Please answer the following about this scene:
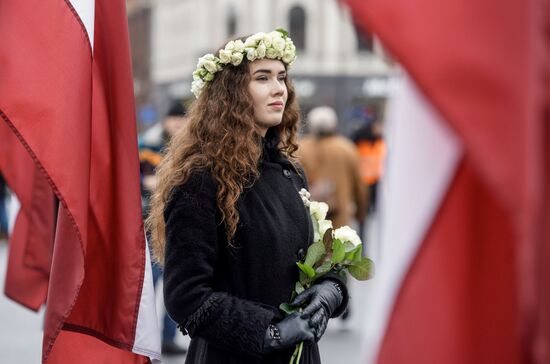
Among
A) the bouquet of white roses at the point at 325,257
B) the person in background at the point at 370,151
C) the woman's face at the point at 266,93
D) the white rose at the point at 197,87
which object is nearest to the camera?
the bouquet of white roses at the point at 325,257

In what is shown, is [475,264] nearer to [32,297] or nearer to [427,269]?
[427,269]

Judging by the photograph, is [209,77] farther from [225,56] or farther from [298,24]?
[298,24]

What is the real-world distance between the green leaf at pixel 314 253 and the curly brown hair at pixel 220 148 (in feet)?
1.06

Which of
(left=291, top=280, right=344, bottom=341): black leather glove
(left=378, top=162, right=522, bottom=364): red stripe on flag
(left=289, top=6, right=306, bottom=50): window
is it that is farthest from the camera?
(left=289, top=6, right=306, bottom=50): window

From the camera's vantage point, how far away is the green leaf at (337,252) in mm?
4113

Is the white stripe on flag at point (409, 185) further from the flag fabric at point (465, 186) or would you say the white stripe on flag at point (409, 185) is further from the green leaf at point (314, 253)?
the green leaf at point (314, 253)

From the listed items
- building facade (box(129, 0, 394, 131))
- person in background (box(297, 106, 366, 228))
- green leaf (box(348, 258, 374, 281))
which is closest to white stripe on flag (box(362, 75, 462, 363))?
green leaf (box(348, 258, 374, 281))

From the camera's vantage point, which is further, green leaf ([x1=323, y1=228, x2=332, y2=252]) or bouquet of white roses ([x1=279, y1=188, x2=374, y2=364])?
green leaf ([x1=323, y1=228, x2=332, y2=252])

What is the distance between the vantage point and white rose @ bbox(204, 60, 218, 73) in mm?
4191

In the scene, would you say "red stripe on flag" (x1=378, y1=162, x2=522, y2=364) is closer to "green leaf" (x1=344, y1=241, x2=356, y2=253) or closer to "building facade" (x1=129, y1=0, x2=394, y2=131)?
"green leaf" (x1=344, y1=241, x2=356, y2=253)

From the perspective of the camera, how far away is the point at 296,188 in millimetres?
4176

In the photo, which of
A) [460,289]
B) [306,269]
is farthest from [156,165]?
[460,289]

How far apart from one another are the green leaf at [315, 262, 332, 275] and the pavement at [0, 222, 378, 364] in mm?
3711

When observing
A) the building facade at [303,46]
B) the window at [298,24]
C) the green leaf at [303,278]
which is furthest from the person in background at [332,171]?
the window at [298,24]
